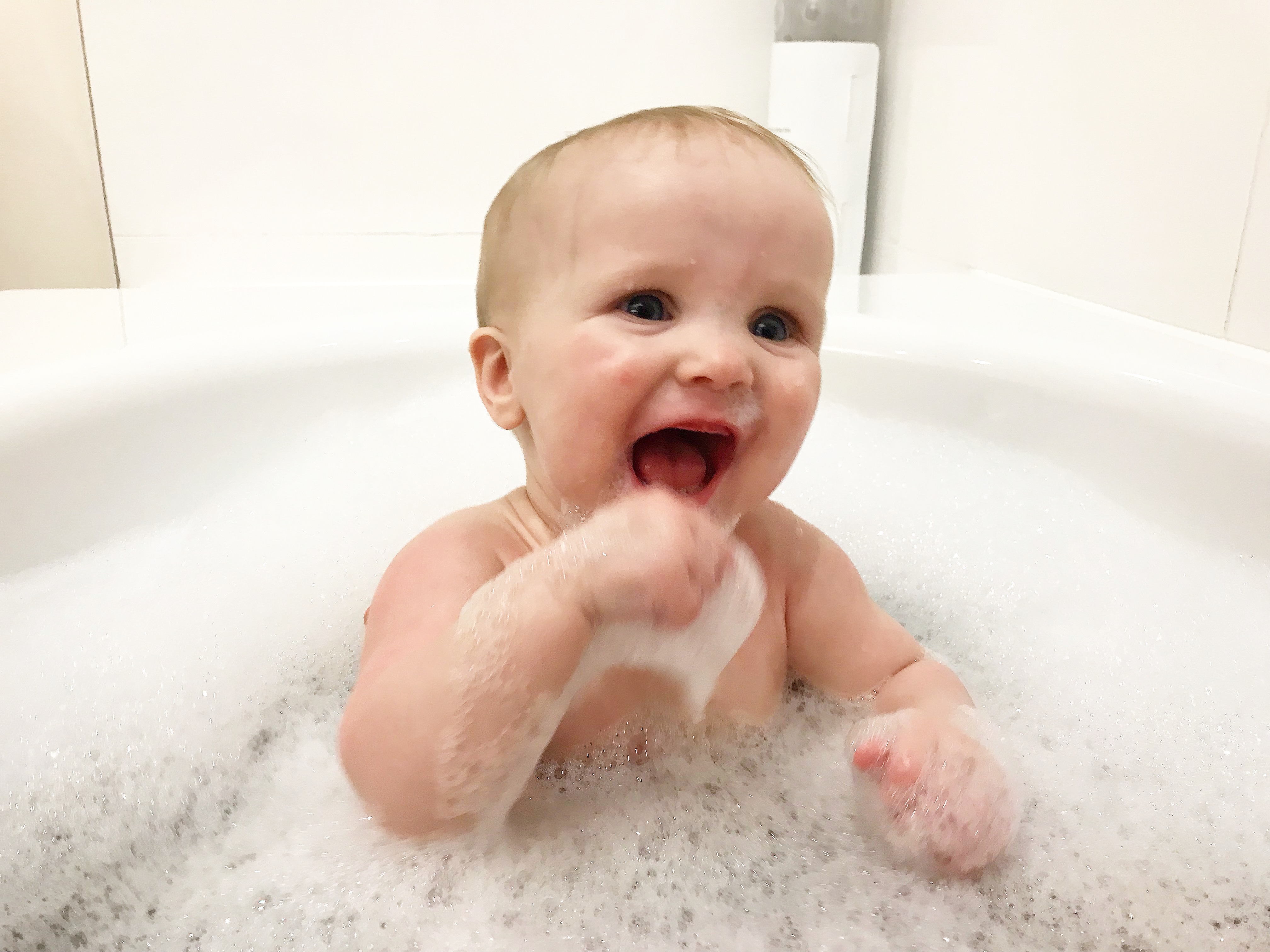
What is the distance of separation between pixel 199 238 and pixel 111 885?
1308 millimetres

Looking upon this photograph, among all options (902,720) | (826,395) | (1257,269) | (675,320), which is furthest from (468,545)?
(1257,269)

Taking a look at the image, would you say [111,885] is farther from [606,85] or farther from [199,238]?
[606,85]

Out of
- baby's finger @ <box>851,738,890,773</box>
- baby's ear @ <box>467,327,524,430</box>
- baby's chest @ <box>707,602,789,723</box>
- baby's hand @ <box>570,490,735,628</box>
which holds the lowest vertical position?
baby's chest @ <box>707,602,789,723</box>

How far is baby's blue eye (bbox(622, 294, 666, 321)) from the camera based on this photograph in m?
0.64

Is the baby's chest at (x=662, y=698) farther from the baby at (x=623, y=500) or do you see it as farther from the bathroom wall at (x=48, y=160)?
the bathroom wall at (x=48, y=160)

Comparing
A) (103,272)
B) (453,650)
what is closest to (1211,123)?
(453,650)

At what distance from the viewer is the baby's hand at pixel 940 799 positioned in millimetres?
597

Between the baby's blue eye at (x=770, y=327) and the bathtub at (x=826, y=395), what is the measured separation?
49 cm

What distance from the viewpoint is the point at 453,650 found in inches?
21.8

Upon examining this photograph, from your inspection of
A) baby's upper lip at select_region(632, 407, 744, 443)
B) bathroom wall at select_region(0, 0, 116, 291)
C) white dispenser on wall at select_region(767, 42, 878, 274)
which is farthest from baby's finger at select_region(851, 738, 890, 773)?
bathroom wall at select_region(0, 0, 116, 291)

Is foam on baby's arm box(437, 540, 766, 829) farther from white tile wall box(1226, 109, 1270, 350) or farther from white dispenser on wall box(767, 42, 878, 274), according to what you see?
white dispenser on wall box(767, 42, 878, 274)

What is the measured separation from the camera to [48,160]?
1565 mm

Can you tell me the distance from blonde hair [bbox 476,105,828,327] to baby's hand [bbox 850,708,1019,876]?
385mm

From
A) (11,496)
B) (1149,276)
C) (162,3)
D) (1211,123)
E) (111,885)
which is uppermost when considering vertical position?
(162,3)
